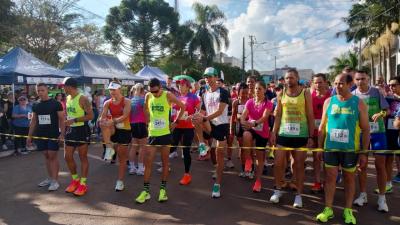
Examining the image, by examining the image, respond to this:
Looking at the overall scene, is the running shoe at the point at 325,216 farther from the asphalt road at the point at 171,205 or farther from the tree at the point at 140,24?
the tree at the point at 140,24

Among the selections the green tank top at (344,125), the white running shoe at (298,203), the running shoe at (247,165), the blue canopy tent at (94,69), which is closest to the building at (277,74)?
the running shoe at (247,165)

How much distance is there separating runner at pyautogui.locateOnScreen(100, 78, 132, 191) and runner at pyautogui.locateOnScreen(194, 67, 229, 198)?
129 centimetres

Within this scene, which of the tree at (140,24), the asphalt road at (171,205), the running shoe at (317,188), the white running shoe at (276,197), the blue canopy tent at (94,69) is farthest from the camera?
the tree at (140,24)

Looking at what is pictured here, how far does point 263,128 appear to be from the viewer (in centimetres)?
628

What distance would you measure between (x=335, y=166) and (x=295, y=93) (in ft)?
3.90

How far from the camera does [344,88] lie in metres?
4.56

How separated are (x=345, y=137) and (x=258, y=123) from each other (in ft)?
5.82

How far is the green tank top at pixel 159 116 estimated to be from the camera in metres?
5.64

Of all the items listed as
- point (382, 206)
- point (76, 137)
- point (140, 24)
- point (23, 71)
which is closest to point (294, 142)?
point (382, 206)

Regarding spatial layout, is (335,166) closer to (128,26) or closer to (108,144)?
(108,144)

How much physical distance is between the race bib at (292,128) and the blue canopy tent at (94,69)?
1257 cm

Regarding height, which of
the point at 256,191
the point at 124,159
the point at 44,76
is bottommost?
the point at 256,191

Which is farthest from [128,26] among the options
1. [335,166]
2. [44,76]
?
[335,166]

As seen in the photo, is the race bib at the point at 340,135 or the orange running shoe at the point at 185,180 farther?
the orange running shoe at the point at 185,180
